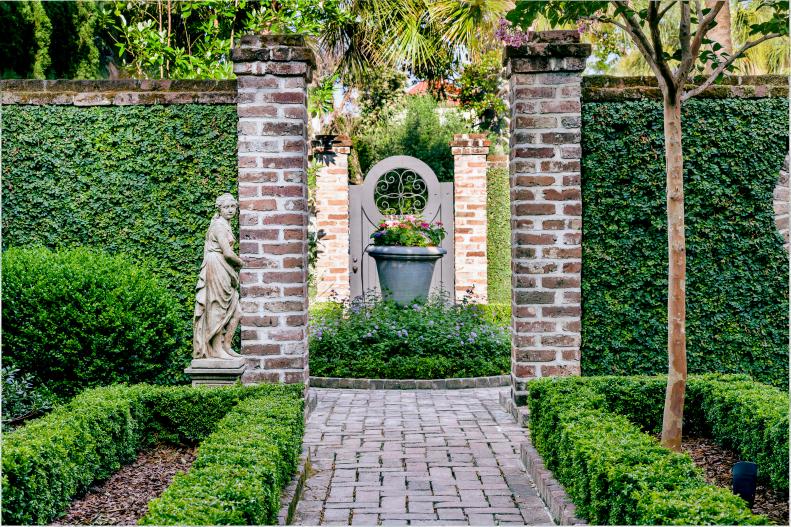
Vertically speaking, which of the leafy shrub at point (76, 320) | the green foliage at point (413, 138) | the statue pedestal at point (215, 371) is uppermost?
the green foliage at point (413, 138)

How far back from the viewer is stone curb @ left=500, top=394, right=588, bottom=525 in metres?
3.64

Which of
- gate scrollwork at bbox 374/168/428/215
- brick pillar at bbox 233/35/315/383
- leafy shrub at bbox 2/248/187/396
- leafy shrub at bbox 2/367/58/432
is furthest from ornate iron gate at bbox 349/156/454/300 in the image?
leafy shrub at bbox 2/367/58/432

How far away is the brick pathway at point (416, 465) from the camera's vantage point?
3.99m

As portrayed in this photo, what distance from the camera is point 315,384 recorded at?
7.88 metres

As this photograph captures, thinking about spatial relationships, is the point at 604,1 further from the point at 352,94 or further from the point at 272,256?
the point at 352,94

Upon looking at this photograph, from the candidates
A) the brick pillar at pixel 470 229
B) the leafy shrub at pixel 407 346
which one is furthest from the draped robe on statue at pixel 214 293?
the brick pillar at pixel 470 229

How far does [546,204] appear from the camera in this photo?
236 inches

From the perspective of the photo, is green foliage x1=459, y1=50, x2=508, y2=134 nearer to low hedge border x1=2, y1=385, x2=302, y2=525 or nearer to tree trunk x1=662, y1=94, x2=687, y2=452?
low hedge border x1=2, y1=385, x2=302, y2=525

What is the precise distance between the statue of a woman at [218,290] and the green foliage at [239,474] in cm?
102

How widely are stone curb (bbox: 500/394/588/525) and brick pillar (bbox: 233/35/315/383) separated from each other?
214cm

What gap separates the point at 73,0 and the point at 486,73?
6.81 meters

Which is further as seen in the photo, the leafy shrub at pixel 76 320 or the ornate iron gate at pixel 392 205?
the ornate iron gate at pixel 392 205

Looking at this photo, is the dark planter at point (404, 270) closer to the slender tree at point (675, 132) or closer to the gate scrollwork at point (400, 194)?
the gate scrollwork at point (400, 194)

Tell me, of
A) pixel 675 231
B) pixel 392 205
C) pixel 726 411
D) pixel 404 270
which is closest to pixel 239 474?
pixel 675 231
